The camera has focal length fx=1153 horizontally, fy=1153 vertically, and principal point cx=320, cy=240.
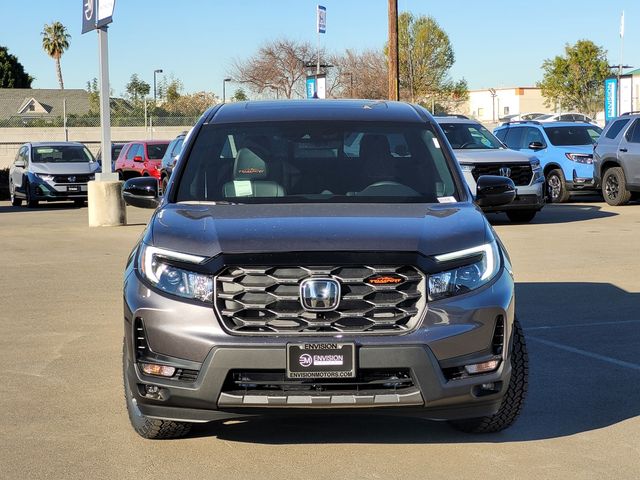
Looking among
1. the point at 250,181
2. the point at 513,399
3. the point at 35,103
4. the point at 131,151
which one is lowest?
the point at 513,399

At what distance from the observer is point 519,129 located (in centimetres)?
2642

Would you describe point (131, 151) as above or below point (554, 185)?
above

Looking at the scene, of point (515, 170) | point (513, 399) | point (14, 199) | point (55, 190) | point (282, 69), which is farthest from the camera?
point (282, 69)

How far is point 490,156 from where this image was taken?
20344 millimetres

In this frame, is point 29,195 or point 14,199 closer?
point 29,195

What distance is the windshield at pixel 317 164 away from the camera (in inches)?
258

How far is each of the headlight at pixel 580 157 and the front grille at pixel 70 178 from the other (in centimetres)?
1188

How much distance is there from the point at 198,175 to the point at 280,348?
1.86 meters

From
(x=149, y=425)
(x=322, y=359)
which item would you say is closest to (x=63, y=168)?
(x=149, y=425)

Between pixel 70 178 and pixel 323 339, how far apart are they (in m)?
24.6

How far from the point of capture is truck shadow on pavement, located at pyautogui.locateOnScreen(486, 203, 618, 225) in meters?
20.9

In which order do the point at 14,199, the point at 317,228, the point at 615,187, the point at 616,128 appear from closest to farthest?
the point at 317,228 < the point at 616,128 < the point at 615,187 < the point at 14,199

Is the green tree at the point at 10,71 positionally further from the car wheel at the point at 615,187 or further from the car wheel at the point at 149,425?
the car wheel at the point at 149,425

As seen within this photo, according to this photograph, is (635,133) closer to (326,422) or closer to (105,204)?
(105,204)
